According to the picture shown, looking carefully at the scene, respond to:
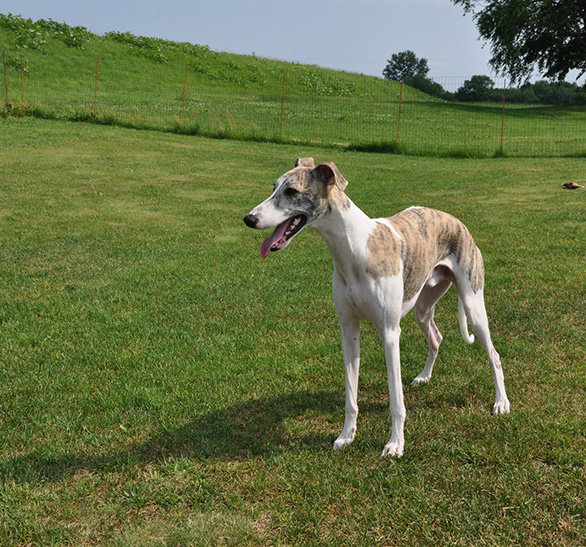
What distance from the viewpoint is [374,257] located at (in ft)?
11.3

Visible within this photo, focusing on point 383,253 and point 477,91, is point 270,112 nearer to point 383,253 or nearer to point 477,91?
point 383,253

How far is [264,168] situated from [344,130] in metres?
9.64

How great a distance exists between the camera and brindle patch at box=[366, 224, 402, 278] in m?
3.44

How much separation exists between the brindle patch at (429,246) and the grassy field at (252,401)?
1006 millimetres

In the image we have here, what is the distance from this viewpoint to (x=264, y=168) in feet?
51.3

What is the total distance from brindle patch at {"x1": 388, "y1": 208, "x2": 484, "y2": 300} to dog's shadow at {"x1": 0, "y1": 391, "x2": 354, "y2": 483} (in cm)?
119

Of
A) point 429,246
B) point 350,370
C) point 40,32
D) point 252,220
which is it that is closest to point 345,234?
point 252,220

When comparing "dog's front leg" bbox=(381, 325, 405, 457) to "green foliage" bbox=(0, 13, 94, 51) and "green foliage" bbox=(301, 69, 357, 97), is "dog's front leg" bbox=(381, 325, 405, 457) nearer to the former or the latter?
"green foliage" bbox=(0, 13, 94, 51)

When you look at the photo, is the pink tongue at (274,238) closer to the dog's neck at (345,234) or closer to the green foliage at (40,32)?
the dog's neck at (345,234)

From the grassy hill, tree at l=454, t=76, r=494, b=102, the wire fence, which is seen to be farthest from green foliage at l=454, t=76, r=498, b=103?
the wire fence

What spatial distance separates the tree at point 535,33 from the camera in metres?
34.3

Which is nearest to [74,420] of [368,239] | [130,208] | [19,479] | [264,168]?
[19,479]

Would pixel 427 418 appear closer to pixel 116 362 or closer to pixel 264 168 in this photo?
pixel 116 362

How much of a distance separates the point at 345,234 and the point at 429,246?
77cm
